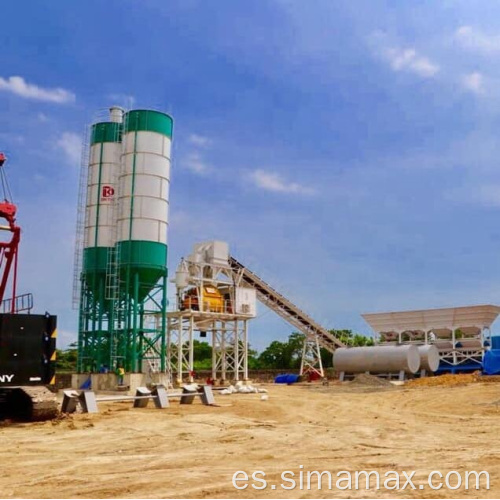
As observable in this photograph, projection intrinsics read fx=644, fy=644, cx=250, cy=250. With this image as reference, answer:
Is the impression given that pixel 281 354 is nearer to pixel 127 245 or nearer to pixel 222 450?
pixel 127 245

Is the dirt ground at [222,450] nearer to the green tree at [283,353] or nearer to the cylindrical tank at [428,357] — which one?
the cylindrical tank at [428,357]

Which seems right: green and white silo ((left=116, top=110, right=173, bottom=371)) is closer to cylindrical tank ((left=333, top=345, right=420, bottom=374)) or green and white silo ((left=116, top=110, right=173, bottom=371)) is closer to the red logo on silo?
the red logo on silo

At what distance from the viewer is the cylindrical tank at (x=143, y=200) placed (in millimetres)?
37062

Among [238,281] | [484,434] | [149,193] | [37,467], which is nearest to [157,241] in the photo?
[149,193]

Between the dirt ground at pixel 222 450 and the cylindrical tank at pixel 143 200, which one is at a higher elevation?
the cylindrical tank at pixel 143 200

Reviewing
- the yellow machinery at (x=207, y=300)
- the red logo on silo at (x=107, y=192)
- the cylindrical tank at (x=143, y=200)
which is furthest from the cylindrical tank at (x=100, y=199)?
the yellow machinery at (x=207, y=300)

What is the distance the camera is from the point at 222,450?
11453 millimetres

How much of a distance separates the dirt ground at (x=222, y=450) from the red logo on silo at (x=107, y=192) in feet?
70.6

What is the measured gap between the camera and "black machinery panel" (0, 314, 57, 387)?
1514cm

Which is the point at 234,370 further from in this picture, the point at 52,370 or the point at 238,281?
the point at 52,370

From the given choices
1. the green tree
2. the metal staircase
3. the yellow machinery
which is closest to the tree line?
the green tree

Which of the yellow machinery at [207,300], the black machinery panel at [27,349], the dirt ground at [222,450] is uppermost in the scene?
the yellow machinery at [207,300]

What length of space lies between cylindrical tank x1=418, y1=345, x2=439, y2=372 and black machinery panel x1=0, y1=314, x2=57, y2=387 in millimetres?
36923

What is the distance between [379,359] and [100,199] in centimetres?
2333
